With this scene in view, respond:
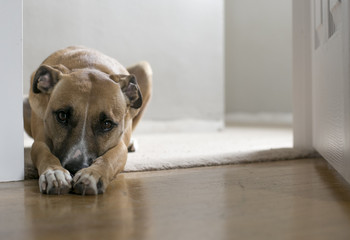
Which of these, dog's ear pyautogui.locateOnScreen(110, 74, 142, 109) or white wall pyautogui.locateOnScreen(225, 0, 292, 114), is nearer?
dog's ear pyautogui.locateOnScreen(110, 74, 142, 109)

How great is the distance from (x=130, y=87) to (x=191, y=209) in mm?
699

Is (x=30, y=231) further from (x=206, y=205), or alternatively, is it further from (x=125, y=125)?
(x=125, y=125)

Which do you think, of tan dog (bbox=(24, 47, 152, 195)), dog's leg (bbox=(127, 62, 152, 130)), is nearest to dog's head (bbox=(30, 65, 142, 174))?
tan dog (bbox=(24, 47, 152, 195))

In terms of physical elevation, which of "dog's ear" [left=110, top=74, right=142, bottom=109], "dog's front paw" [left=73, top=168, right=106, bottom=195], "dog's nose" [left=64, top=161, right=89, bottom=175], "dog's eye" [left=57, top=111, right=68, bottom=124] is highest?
"dog's ear" [left=110, top=74, right=142, bottom=109]

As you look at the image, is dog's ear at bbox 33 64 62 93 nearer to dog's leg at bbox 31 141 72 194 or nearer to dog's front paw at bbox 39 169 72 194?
dog's leg at bbox 31 141 72 194

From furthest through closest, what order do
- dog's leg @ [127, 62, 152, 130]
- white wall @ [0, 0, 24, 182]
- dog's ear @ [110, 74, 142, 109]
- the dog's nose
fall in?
dog's leg @ [127, 62, 152, 130], dog's ear @ [110, 74, 142, 109], white wall @ [0, 0, 24, 182], the dog's nose

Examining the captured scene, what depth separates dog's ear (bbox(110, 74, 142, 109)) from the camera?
1.72 m

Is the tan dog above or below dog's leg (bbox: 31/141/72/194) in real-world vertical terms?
above

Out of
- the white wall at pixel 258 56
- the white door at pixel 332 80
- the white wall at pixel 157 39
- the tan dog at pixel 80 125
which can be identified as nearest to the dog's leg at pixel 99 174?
the tan dog at pixel 80 125

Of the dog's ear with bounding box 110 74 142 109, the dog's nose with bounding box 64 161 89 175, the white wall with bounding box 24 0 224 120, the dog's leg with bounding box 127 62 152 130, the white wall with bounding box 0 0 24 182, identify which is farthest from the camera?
the white wall with bounding box 24 0 224 120

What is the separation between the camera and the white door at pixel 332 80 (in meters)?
1.33

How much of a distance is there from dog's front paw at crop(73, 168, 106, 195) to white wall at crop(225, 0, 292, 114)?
4.21 m

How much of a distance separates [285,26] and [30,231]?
4.81 meters

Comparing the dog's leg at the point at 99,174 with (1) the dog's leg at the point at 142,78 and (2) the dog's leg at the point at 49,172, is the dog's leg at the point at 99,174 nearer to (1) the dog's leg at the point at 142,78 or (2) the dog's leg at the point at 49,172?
(2) the dog's leg at the point at 49,172
